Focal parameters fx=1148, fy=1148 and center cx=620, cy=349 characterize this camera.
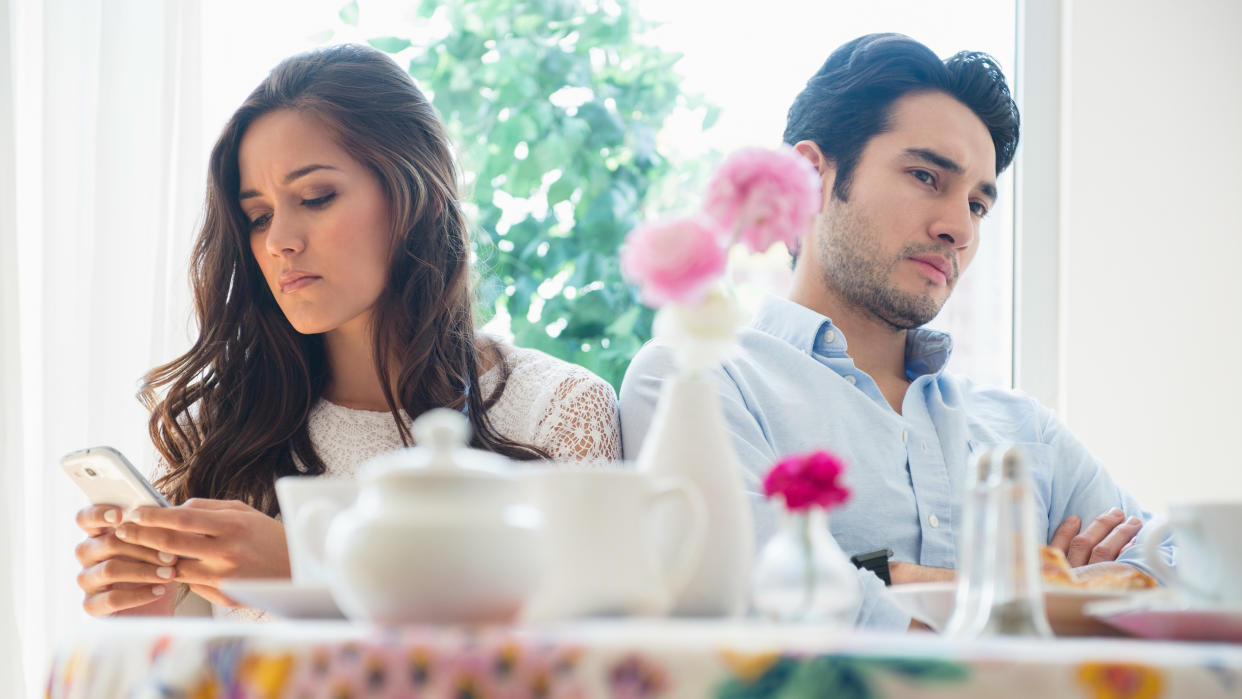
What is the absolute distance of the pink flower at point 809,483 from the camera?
674mm

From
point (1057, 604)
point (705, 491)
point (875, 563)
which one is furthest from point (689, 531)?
point (875, 563)

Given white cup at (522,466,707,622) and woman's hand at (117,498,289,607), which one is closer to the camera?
white cup at (522,466,707,622)


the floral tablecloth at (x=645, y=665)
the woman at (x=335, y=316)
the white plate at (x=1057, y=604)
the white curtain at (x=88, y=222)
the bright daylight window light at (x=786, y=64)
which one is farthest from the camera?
the bright daylight window light at (x=786, y=64)

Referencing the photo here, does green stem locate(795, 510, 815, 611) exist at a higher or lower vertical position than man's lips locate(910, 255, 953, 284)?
lower

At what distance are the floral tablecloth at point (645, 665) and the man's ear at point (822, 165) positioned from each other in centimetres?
134

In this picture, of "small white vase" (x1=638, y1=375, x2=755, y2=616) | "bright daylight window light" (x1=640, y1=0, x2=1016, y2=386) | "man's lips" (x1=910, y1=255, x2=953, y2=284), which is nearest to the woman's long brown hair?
"man's lips" (x1=910, y1=255, x2=953, y2=284)

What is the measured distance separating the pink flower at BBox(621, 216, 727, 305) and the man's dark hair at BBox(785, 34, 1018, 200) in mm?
1131

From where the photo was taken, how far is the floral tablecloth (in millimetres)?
457

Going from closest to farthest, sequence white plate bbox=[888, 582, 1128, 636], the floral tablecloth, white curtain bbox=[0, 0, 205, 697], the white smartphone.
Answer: the floral tablecloth, white plate bbox=[888, 582, 1128, 636], the white smartphone, white curtain bbox=[0, 0, 205, 697]

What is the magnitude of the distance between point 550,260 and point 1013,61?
3.40 ft

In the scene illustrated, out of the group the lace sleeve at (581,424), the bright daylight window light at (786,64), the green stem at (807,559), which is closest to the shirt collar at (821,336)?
the lace sleeve at (581,424)

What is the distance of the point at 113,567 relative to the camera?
1303 mm

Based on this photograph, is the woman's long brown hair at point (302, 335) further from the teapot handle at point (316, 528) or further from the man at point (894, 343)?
the teapot handle at point (316, 528)

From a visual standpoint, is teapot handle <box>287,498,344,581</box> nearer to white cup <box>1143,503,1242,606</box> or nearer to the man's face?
white cup <box>1143,503,1242,606</box>
